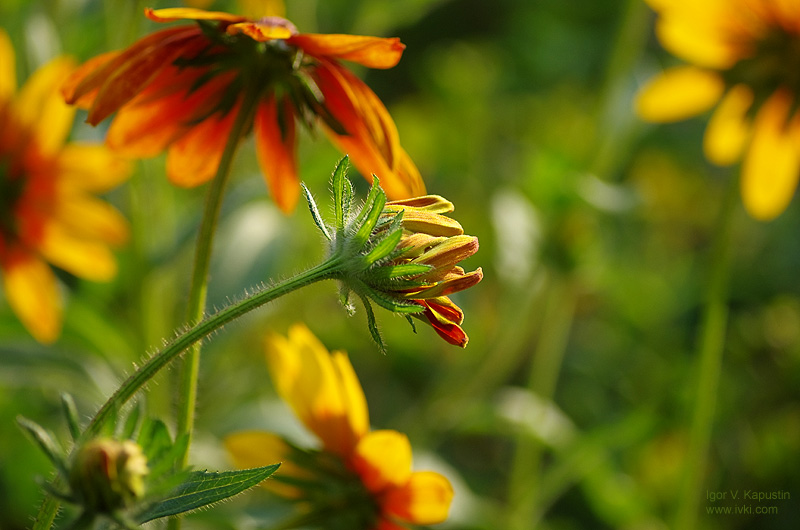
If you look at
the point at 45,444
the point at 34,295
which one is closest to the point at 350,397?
the point at 45,444

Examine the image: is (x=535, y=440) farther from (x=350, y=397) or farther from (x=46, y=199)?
(x=46, y=199)

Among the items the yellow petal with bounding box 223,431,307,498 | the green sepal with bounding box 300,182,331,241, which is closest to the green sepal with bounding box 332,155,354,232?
the green sepal with bounding box 300,182,331,241

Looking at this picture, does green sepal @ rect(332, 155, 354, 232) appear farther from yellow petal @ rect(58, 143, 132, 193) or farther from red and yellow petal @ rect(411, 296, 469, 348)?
yellow petal @ rect(58, 143, 132, 193)

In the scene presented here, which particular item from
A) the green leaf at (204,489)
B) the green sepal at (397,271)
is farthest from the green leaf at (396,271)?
the green leaf at (204,489)

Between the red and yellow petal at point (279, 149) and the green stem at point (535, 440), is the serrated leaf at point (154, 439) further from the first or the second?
the green stem at point (535, 440)

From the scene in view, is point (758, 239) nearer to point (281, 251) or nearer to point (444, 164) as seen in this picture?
point (444, 164)

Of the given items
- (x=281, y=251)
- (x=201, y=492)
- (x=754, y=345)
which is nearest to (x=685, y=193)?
(x=754, y=345)
